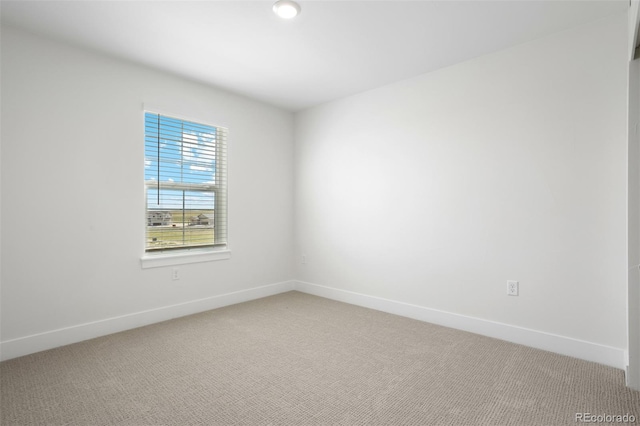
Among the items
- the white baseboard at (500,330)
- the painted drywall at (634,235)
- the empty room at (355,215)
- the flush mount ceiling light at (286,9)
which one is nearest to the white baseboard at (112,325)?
the empty room at (355,215)

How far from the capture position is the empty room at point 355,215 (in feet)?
6.79

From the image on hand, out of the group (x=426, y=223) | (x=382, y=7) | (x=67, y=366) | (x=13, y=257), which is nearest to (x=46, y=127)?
(x=13, y=257)

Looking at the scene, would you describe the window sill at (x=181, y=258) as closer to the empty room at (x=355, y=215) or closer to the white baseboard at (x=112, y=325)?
the empty room at (x=355, y=215)

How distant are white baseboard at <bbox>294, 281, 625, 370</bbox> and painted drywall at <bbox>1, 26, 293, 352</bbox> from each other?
1766mm

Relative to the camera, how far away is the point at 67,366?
2371 millimetres

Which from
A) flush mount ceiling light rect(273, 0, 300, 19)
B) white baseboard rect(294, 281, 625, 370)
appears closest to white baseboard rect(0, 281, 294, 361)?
white baseboard rect(294, 281, 625, 370)

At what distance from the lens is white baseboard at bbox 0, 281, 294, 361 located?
2.54m

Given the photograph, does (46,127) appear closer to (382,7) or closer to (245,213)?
(245,213)

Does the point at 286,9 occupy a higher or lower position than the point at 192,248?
higher

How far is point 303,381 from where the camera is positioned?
2.18m

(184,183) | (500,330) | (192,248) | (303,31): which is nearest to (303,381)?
(500,330)

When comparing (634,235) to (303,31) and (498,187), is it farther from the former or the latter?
(303,31)

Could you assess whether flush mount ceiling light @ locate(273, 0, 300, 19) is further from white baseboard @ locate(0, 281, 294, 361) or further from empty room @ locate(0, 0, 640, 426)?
white baseboard @ locate(0, 281, 294, 361)

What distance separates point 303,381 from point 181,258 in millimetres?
1985
